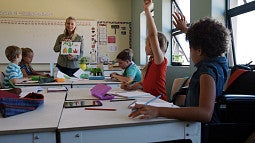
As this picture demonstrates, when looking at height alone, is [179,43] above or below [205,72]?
above

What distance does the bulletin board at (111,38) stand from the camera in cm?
589

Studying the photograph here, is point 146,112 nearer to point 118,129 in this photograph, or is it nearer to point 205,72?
point 118,129

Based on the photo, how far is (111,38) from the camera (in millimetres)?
5969

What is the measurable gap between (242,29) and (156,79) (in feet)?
4.31

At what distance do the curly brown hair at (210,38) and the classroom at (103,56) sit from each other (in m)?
A: 0.35

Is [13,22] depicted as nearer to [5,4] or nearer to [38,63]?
[5,4]

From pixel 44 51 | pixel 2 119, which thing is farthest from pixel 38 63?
pixel 2 119

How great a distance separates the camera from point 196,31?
4.21ft

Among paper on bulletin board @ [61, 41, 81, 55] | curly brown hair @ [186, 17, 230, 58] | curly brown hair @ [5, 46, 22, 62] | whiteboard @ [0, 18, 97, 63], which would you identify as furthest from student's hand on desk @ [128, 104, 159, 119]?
whiteboard @ [0, 18, 97, 63]

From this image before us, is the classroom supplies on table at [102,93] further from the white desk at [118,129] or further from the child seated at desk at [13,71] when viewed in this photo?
the child seated at desk at [13,71]

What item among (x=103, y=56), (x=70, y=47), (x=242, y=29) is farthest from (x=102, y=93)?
(x=103, y=56)

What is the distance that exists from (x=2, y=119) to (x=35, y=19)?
4897 millimetres

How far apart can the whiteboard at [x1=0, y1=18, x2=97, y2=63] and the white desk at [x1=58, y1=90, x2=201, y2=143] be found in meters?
4.74

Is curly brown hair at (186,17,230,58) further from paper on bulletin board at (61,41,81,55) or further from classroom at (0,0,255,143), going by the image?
paper on bulletin board at (61,41,81,55)
